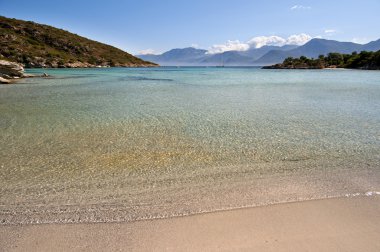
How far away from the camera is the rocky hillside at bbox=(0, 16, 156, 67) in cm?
12169

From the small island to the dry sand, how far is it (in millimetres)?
133314

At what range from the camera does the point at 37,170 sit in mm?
7875

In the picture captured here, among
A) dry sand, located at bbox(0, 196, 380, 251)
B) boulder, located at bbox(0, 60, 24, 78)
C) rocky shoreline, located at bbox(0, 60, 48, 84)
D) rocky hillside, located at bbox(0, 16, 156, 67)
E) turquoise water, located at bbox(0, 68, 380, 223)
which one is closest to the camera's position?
dry sand, located at bbox(0, 196, 380, 251)

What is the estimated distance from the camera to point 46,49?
14050 cm

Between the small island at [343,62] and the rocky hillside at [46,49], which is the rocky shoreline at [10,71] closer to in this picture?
the rocky hillside at [46,49]

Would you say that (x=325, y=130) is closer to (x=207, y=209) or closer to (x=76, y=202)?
(x=207, y=209)

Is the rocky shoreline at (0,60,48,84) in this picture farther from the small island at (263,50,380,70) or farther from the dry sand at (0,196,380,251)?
the small island at (263,50,380,70)

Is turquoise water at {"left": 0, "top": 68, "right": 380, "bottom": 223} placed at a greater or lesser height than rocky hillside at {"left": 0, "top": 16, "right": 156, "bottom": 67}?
lesser

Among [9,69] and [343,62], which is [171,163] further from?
[343,62]

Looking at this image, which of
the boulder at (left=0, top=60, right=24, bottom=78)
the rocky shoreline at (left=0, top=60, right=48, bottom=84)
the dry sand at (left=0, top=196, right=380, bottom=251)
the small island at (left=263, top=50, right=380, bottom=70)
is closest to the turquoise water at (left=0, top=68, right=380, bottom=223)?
the dry sand at (left=0, top=196, right=380, bottom=251)

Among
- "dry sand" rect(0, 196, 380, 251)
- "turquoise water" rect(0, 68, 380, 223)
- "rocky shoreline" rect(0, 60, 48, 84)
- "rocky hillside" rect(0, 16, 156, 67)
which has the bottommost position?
"turquoise water" rect(0, 68, 380, 223)

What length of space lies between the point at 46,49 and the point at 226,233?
15818 cm

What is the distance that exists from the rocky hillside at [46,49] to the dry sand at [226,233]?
422 feet

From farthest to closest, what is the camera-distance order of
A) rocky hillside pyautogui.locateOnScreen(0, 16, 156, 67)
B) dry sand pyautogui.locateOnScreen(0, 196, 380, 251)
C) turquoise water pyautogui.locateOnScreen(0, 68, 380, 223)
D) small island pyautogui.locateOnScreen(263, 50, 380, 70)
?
1. rocky hillside pyautogui.locateOnScreen(0, 16, 156, 67)
2. small island pyautogui.locateOnScreen(263, 50, 380, 70)
3. turquoise water pyautogui.locateOnScreen(0, 68, 380, 223)
4. dry sand pyautogui.locateOnScreen(0, 196, 380, 251)
